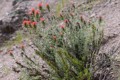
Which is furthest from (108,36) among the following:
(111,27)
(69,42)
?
(69,42)

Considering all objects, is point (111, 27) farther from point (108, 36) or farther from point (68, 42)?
point (68, 42)

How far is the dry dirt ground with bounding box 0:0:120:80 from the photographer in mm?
4281

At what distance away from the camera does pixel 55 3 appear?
23.0 ft

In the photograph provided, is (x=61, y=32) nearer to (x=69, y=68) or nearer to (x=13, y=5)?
(x=69, y=68)

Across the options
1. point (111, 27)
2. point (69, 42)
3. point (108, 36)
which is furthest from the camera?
point (111, 27)

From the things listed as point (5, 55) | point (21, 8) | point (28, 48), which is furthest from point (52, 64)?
point (21, 8)

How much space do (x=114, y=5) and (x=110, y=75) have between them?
2117 mm

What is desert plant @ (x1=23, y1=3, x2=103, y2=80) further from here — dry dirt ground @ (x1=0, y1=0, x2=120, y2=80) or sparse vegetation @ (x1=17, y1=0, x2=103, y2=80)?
dry dirt ground @ (x1=0, y1=0, x2=120, y2=80)

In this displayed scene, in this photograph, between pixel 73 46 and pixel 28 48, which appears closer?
pixel 73 46

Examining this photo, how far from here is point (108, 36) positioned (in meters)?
4.77

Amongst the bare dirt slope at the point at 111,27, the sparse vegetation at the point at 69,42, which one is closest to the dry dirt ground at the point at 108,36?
the bare dirt slope at the point at 111,27

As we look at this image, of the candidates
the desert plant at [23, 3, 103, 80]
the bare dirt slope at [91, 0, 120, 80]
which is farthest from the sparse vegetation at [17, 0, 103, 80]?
the bare dirt slope at [91, 0, 120, 80]

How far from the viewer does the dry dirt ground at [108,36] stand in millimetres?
4281

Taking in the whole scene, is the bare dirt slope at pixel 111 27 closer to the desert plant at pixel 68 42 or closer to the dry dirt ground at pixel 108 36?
the dry dirt ground at pixel 108 36
